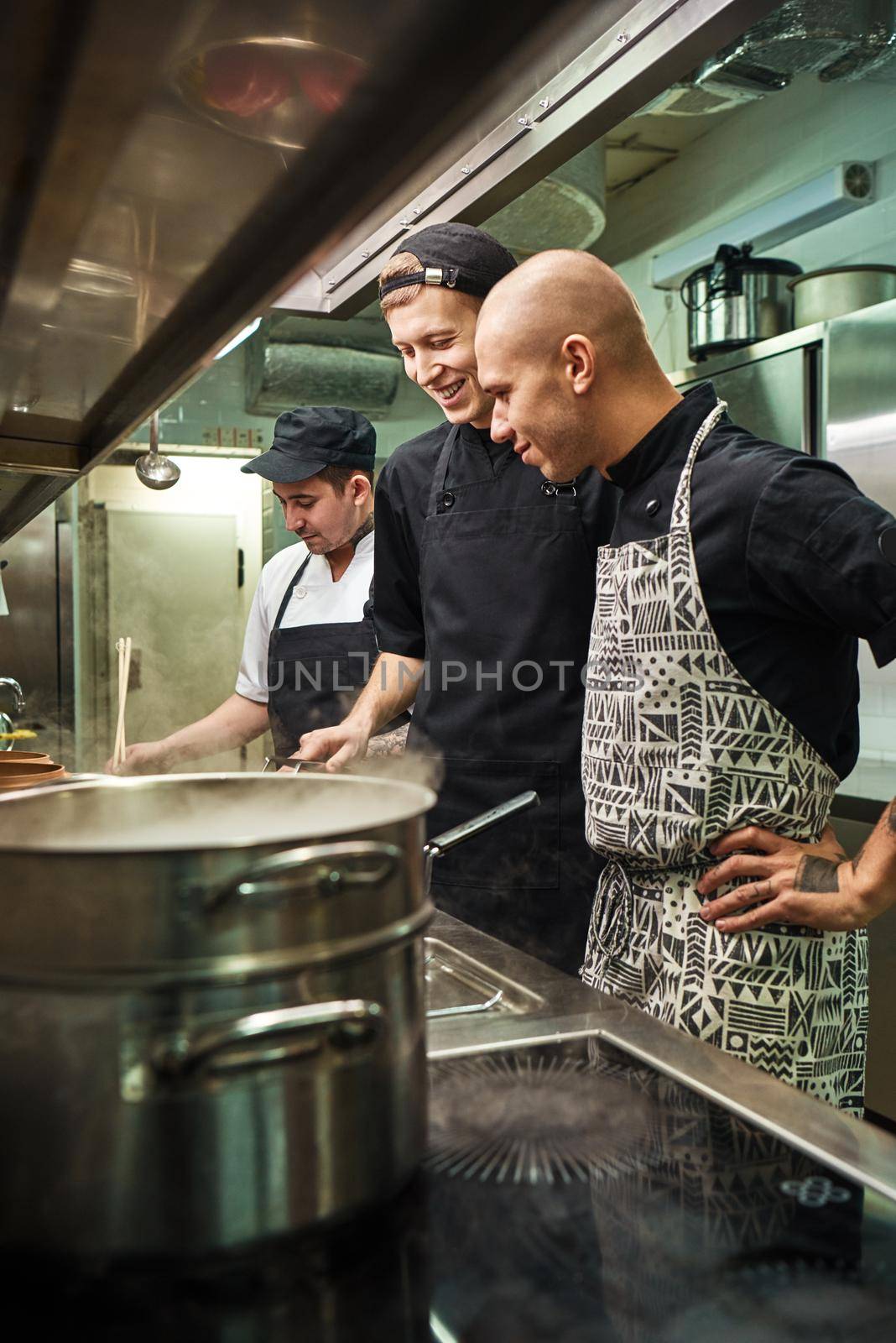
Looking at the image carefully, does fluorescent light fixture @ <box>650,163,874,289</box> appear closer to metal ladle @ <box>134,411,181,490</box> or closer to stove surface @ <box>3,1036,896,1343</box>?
metal ladle @ <box>134,411,181,490</box>

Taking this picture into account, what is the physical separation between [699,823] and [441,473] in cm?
82

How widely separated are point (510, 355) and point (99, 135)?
0.83 m

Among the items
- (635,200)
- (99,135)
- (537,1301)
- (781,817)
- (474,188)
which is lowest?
(537,1301)

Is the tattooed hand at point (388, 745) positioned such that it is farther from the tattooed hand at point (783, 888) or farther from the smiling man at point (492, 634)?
the tattooed hand at point (783, 888)

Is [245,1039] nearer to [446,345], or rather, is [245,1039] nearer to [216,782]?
[216,782]

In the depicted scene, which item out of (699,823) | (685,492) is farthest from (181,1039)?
(685,492)

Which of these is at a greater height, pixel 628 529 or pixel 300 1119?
pixel 628 529

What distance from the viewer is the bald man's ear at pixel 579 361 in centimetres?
136

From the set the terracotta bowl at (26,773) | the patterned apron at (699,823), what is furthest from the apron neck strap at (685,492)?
the terracotta bowl at (26,773)

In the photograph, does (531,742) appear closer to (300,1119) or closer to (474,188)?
(474,188)

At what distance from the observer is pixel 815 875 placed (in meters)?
1.17

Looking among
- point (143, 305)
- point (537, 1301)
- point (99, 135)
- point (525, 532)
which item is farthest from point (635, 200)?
point (537, 1301)

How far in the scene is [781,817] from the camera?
1196 mm

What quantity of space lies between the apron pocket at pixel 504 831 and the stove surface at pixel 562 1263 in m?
0.90
